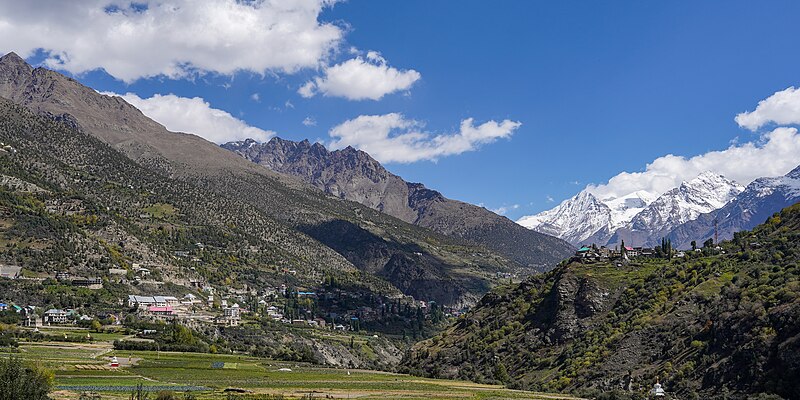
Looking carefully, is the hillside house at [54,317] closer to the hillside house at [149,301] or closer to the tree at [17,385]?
the hillside house at [149,301]

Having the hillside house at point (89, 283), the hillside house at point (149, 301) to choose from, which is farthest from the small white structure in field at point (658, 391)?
the hillside house at point (89, 283)

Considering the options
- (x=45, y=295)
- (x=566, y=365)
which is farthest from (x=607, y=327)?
(x=45, y=295)

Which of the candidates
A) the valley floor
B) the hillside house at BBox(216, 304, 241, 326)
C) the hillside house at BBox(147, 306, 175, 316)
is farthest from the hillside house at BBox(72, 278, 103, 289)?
the valley floor

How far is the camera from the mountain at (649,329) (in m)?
73.7

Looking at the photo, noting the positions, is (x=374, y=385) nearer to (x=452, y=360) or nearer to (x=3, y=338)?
(x=452, y=360)

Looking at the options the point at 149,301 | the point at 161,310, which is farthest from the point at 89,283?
the point at 161,310

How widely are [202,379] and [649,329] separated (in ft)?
193

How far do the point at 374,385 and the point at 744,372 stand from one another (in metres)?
42.7

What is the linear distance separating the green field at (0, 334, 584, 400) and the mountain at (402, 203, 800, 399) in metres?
13.6

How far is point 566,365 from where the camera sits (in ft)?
323

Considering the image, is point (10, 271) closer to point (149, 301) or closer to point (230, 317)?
point (149, 301)

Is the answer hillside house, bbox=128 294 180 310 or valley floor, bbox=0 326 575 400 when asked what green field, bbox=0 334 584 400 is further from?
hillside house, bbox=128 294 180 310

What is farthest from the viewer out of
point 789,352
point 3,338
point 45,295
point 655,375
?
point 45,295

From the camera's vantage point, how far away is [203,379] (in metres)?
81.7
